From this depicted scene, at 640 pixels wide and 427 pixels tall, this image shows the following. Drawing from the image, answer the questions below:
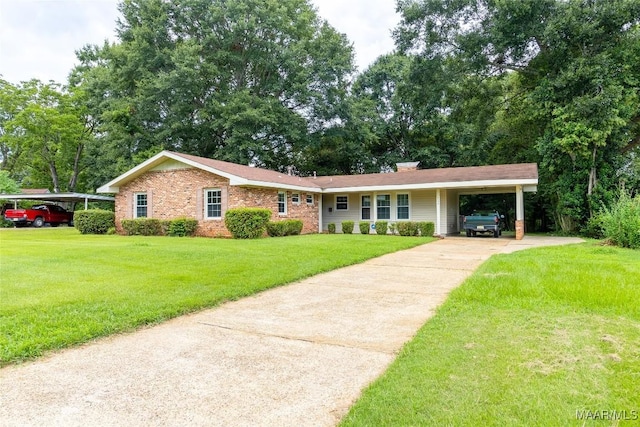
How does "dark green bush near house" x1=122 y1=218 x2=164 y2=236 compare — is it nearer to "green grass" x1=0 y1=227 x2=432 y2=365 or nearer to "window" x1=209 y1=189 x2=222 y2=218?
"window" x1=209 y1=189 x2=222 y2=218

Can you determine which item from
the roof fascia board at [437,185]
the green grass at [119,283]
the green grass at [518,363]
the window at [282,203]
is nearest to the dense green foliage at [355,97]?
the roof fascia board at [437,185]

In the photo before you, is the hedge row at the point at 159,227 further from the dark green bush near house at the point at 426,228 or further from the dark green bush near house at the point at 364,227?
the dark green bush near house at the point at 426,228

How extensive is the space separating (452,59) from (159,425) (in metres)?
23.4

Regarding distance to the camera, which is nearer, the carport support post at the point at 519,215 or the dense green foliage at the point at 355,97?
the carport support post at the point at 519,215

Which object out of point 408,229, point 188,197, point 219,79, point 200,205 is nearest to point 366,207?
point 408,229

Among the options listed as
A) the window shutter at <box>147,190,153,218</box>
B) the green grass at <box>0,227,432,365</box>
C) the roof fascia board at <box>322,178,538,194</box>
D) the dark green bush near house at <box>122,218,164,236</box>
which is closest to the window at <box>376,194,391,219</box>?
the roof fascia board at <box>322,178,538,194</box>

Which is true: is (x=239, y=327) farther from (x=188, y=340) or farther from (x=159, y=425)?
(x=159, y=425)

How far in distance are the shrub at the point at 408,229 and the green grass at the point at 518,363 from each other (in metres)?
12.0

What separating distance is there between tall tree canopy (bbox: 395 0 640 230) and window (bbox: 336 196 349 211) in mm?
8942

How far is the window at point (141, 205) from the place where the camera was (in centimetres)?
1869

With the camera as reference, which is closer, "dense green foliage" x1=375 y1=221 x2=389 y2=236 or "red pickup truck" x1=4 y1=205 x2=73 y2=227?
"dense green foliage" x1=375 y1=221 x2=389 y2=236

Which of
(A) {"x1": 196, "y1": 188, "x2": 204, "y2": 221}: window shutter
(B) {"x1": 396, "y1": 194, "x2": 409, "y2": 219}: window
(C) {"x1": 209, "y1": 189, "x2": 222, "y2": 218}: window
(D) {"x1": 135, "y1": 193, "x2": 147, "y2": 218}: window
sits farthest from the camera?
(B) {"x1": 396, "y1": 194, "x2": 409, "y2": 219}: window

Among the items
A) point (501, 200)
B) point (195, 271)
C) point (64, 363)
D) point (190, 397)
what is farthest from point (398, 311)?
point (501, 200)

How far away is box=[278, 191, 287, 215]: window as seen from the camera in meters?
18.2
